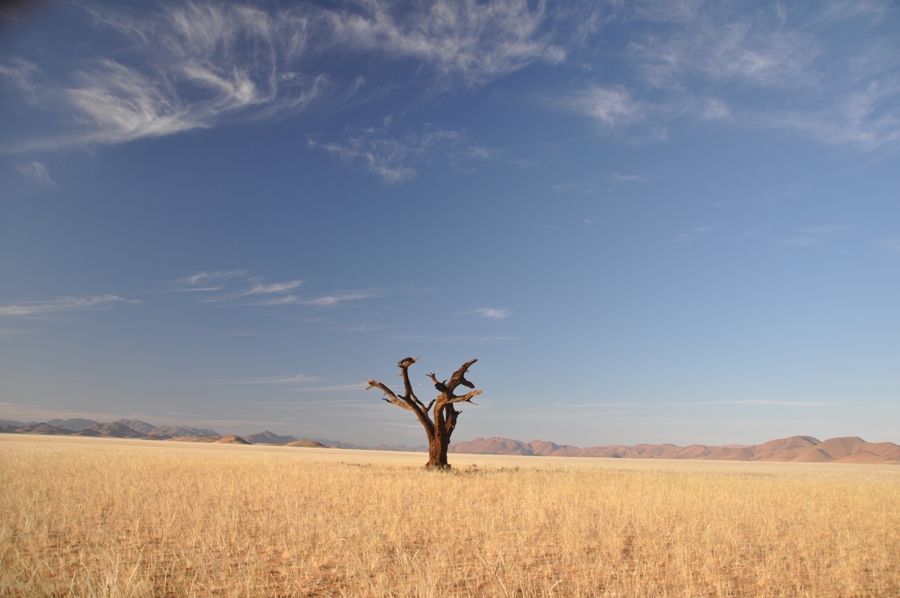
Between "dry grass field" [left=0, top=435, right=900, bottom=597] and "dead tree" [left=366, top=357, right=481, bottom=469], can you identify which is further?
"dead tree" [left=366, top=357, right=481, bottom=469]

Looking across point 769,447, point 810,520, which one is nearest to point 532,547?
point 810,520

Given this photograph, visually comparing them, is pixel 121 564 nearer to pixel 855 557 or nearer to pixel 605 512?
pixel 605 512

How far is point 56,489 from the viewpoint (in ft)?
46.5

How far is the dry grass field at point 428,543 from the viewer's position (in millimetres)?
6621

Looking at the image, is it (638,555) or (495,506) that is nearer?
(638,555)

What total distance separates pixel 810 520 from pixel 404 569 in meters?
10.7

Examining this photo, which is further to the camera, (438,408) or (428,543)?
(438,408)

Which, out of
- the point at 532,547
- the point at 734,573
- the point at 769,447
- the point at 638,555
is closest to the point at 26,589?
the point at 532,547

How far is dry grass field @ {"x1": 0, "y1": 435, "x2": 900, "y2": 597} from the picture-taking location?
261 inches

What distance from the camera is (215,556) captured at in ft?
25.7

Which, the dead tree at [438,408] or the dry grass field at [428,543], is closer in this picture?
the dry grass field at [428,543]

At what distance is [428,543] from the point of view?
9.00 m

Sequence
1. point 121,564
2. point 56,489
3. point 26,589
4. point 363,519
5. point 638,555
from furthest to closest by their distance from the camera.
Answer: point 56,489 → point 363,519 → point 638,555 → point 121,564 → point 26,589

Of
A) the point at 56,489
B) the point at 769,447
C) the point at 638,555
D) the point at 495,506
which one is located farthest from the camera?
the point at 769,447
